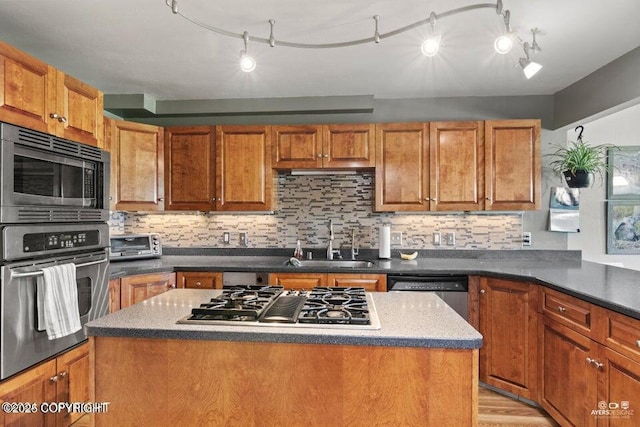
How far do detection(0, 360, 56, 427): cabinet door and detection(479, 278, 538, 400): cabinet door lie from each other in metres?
2.76

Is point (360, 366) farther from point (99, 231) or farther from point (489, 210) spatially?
point (489, 210)

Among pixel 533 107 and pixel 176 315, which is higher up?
pixel 533 107

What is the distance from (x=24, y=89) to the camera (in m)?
1.86

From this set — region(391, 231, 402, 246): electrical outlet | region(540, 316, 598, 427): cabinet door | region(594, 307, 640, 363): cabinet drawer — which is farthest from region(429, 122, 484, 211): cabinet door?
region(594, 307, 640, 363): cabinet drawer

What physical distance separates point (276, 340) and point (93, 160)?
184 centimetres

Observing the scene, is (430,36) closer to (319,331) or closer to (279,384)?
(319,331)

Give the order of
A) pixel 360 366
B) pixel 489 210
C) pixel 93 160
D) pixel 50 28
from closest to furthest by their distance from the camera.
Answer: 1. pixel 360 366
2. pixel 50 28
3. pixel 93 160
4. pixel 489 210

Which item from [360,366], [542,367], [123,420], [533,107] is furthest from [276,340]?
[533,107]

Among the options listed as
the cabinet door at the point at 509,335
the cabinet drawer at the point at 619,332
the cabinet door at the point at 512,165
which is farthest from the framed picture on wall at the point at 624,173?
the cabinet drawer at the point at 619,332

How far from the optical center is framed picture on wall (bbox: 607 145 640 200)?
12.0 feet

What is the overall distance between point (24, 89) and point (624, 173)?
494 centimetres

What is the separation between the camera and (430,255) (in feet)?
11.1

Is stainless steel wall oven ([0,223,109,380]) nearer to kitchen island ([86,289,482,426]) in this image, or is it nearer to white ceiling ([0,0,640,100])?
kitchen island ([86,289,482,426])

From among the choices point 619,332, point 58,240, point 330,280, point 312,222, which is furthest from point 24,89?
point 619,332
